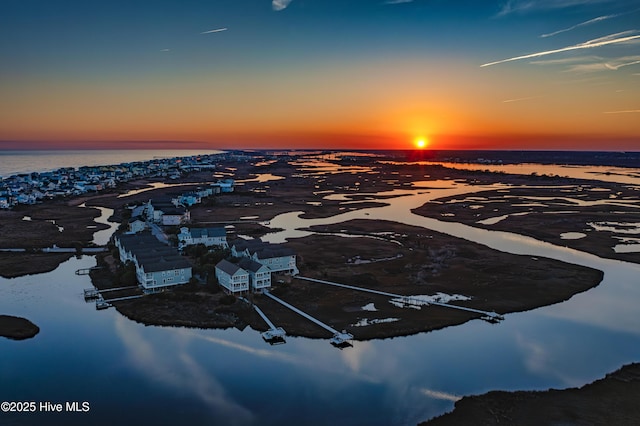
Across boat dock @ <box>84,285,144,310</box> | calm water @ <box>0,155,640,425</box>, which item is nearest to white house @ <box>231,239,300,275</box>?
boat dock @ <box>84,285,144,310</box>

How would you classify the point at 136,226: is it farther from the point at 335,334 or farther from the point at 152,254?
the point at 335,334

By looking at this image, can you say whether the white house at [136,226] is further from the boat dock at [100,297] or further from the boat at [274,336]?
the boat at [274,336]

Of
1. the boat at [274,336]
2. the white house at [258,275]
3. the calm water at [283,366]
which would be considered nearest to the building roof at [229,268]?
the white house at [258,275]

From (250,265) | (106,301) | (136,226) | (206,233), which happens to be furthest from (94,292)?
(136,226)

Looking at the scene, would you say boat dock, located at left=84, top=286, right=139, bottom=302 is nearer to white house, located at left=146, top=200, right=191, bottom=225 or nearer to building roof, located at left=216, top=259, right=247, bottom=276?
building roof, located at left=216, top=259, right=247, bottom=276

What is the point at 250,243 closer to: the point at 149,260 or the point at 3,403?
the point at 149,260

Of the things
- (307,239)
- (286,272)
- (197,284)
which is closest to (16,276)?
(197,284)
